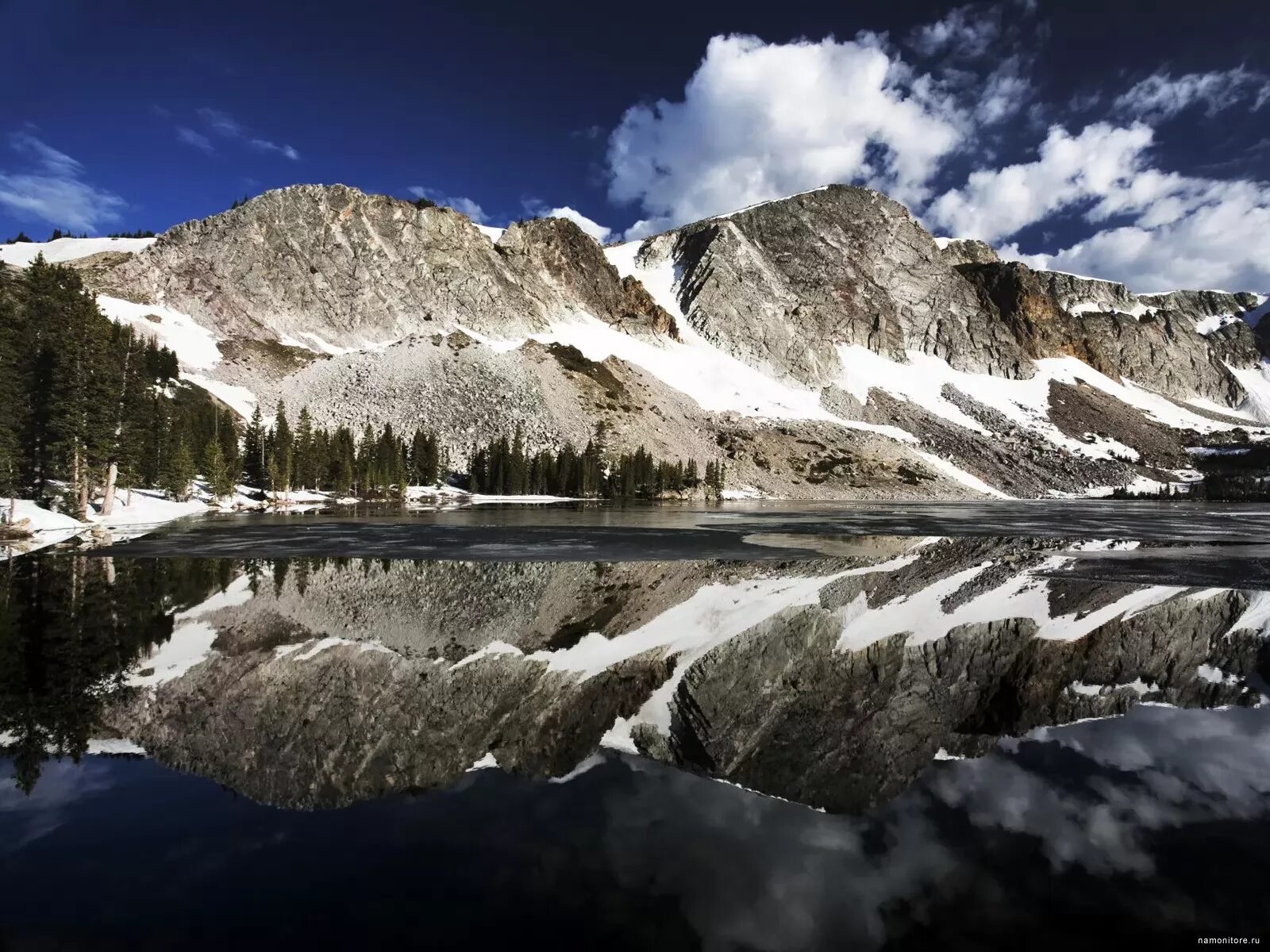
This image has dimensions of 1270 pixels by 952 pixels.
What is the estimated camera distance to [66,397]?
43.9 meters

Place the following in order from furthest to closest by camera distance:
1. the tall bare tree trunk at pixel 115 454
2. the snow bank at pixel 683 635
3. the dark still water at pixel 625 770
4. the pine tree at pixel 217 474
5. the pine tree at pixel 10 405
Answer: the pine tree at pixel 217 474, the tall bare tree trunk at pixel 115 454, the pine tree at pixel 10 405, the snow bank at pixel 683 635, the dark still water at pixel 625 770

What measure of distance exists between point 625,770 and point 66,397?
2059 inches

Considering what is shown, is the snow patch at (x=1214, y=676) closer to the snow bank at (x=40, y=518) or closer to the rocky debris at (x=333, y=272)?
the snow bank at (x=40, y=518)

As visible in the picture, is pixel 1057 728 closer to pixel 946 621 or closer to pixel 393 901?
pixel 946 621

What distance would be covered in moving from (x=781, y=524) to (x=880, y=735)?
48.8 m

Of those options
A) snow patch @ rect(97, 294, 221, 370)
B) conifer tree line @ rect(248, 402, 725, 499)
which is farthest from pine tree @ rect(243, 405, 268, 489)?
snow patch @ rect(97, 294, 221, 370)

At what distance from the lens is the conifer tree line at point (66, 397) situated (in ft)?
142

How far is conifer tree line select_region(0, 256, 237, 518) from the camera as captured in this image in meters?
43.2

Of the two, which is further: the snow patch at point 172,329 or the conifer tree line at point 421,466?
the snow patch at point 172,329

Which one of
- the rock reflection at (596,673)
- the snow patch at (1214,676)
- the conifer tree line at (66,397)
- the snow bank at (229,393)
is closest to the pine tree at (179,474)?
the conifer tree line at (66,397)

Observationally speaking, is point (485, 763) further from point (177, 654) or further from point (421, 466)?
point (421, 466)

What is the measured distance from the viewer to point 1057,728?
10531mm

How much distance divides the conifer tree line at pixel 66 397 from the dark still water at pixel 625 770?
30200 millimetres

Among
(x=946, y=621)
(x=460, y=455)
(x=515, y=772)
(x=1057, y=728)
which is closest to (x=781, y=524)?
(x=946, y=621)
